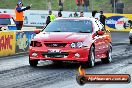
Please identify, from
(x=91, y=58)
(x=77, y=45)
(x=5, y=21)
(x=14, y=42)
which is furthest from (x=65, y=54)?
(x=5, y=21)

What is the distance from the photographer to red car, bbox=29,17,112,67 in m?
12.3

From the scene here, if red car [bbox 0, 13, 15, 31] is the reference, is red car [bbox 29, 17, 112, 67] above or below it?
above

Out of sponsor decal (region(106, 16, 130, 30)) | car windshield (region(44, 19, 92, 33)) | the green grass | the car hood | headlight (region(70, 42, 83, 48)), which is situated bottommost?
sponsor decal (region(106, 16, 130, 30))

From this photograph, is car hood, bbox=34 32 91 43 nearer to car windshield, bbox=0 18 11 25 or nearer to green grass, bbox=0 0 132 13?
car windshield, bbox=0 18 11 25

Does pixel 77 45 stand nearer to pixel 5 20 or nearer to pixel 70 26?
pixel 70 26

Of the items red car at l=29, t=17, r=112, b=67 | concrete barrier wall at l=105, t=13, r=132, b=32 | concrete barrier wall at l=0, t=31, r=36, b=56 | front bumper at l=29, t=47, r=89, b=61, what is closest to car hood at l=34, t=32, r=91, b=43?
red car at l=29, t=17, r=112, b=67

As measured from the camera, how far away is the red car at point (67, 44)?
40.4 ft

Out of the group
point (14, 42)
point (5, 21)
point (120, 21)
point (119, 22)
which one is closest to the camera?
point (14, 42)

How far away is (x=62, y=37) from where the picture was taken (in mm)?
12445

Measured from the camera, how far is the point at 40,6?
148 ft

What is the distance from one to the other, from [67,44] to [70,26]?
1428 mm

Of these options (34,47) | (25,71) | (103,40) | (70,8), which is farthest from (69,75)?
(70,8)

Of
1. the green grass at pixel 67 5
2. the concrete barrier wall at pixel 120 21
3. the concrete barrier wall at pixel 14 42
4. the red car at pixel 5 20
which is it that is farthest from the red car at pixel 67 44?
the green grass at pixel 67 5

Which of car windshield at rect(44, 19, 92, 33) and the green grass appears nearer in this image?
car windshield at rect(44, 19, 92, 33)
